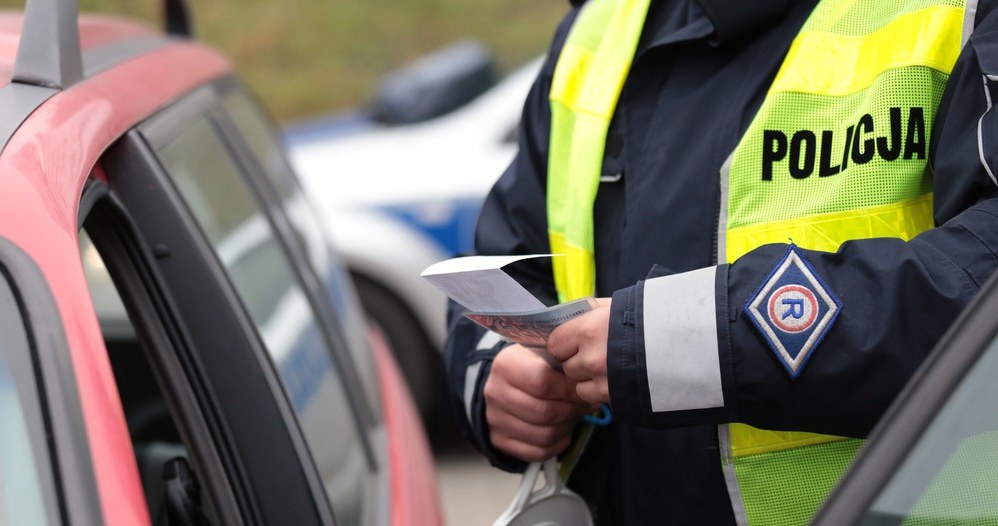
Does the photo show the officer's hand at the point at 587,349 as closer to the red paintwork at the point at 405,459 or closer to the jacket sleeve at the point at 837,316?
the jacket sleeve at the point at 837,316

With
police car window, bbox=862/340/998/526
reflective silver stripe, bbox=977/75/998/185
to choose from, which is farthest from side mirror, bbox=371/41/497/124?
police car window, bbox=862/340/998/526

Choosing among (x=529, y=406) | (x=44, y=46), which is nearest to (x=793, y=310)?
(x=529, y=406)

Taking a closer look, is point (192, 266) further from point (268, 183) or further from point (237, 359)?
point (268, 183)

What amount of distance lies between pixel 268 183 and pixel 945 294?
1614 millimetres

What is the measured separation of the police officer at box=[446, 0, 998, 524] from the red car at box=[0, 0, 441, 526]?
32cm

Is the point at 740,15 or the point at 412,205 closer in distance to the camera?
the point at 740,15

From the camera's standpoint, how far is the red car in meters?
1.08

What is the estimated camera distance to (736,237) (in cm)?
139

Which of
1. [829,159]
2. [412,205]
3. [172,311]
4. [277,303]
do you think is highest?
[829,159]

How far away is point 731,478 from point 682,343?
0.22 m

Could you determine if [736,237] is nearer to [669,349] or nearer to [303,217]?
[669,349]

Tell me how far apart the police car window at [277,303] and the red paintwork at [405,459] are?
6 centimetres

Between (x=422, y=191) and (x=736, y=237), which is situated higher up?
(x=736, y=237)

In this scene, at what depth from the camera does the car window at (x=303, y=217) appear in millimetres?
2447
